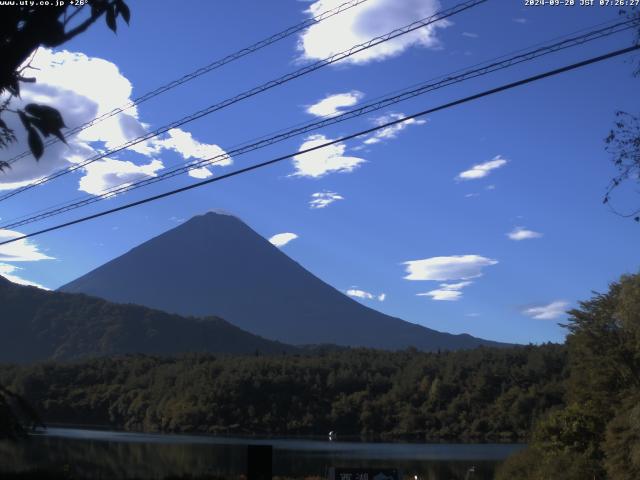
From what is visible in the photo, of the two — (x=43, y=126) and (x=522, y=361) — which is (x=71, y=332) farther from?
(x=43, y=126)

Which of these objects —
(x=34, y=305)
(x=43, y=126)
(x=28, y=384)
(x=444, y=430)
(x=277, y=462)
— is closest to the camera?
(x=43, y=126)

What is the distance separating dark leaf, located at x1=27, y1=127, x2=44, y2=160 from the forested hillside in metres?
86.9

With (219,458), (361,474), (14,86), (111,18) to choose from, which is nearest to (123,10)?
(111,18)

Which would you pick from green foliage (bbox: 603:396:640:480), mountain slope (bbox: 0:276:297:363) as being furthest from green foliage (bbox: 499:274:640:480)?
mountain slope (bbox: 0:276:297:363)

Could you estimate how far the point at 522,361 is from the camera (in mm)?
96375

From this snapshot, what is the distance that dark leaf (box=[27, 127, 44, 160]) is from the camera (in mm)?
3287

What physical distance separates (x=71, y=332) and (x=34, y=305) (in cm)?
1256

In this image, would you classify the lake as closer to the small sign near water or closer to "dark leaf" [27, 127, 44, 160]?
the small sign near water

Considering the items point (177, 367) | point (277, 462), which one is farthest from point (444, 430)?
point (277, 462)

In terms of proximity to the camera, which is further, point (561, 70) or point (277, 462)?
point (277, 462)

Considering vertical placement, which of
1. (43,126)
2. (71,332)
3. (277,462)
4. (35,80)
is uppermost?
(71,332)

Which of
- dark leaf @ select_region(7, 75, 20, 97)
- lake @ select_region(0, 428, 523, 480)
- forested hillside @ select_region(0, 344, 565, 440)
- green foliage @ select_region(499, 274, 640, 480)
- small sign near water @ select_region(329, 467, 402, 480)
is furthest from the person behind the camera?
forested hillside @ select_region(0, 344, 565, 440)

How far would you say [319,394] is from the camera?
10606 centimetres

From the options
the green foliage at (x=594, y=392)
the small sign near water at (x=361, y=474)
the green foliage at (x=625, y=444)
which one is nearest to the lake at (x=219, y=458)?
the green foliage at (x=594, y=392)
